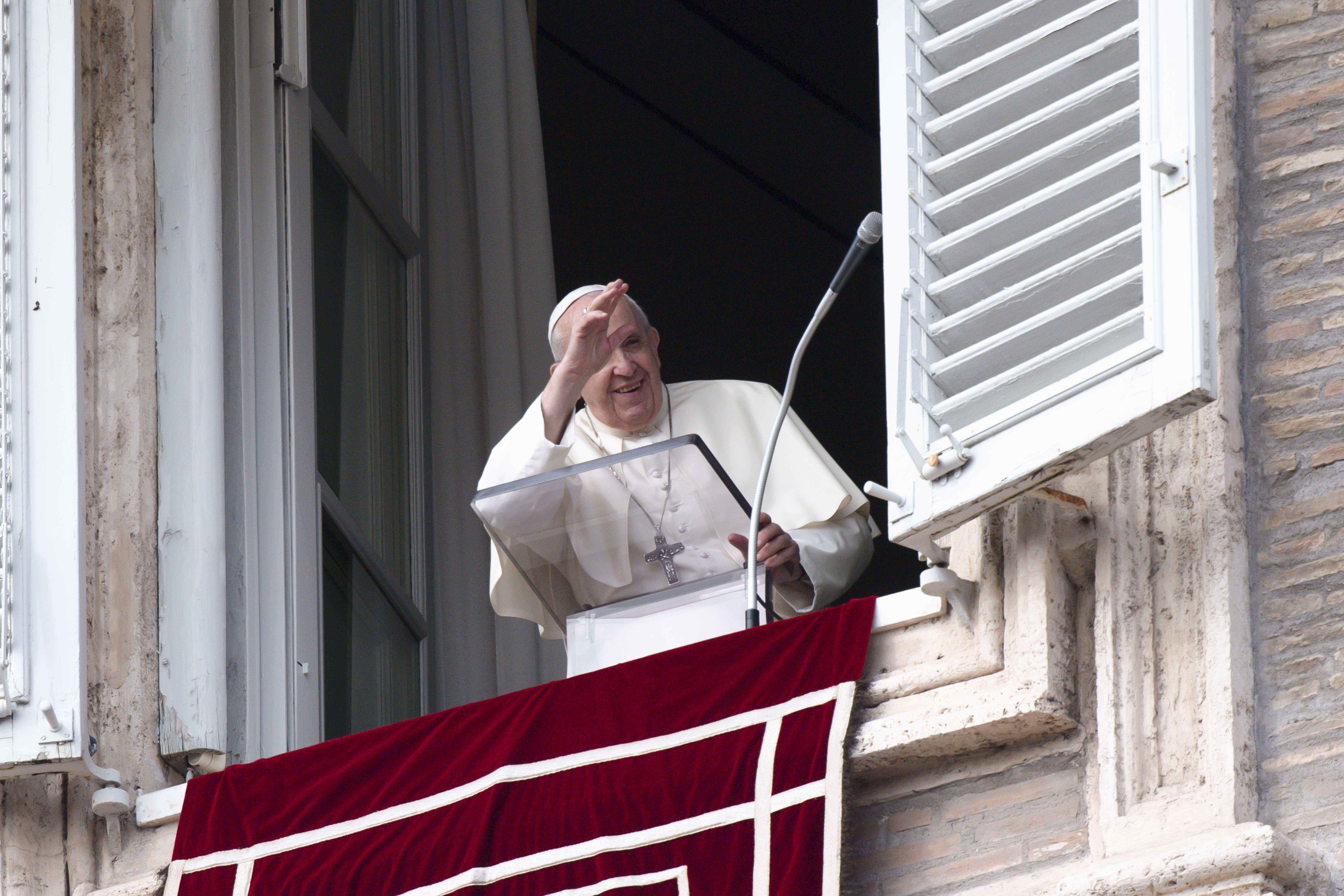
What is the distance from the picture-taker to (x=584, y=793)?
4.25 m

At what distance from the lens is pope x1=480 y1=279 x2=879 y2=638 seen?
4754mm

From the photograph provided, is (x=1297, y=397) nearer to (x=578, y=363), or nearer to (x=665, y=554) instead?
(x=665, y=554)

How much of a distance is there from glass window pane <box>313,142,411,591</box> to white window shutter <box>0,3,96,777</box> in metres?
0.84

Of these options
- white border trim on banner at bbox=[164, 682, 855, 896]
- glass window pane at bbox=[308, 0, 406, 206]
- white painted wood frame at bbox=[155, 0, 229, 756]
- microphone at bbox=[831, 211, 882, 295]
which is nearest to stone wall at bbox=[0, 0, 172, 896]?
white painted wood frame at bbox=[155, 0, 229, 756]

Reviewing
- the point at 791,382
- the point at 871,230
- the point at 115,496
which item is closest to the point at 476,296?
the point at 115,496

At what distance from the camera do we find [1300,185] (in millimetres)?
4289

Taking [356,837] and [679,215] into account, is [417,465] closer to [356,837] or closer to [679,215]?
[356,837]

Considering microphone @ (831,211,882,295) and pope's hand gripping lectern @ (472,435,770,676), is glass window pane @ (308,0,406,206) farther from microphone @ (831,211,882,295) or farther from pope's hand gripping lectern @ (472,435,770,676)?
microphone @ (831,211,882,295)

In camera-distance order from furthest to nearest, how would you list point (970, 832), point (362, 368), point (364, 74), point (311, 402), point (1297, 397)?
point (364, 74) < point (362, 368) < point (311, 402) < point (1297, 397) < point (970, 832)

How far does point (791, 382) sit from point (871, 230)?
298 millimetres

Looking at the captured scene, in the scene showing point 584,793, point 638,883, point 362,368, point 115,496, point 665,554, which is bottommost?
point 638,883

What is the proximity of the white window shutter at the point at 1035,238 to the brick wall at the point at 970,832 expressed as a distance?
404 millimetres

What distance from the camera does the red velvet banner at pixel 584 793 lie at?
13.3 ft

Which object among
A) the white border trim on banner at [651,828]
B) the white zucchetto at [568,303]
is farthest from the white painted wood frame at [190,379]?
the white zucchetto at [568,303]
